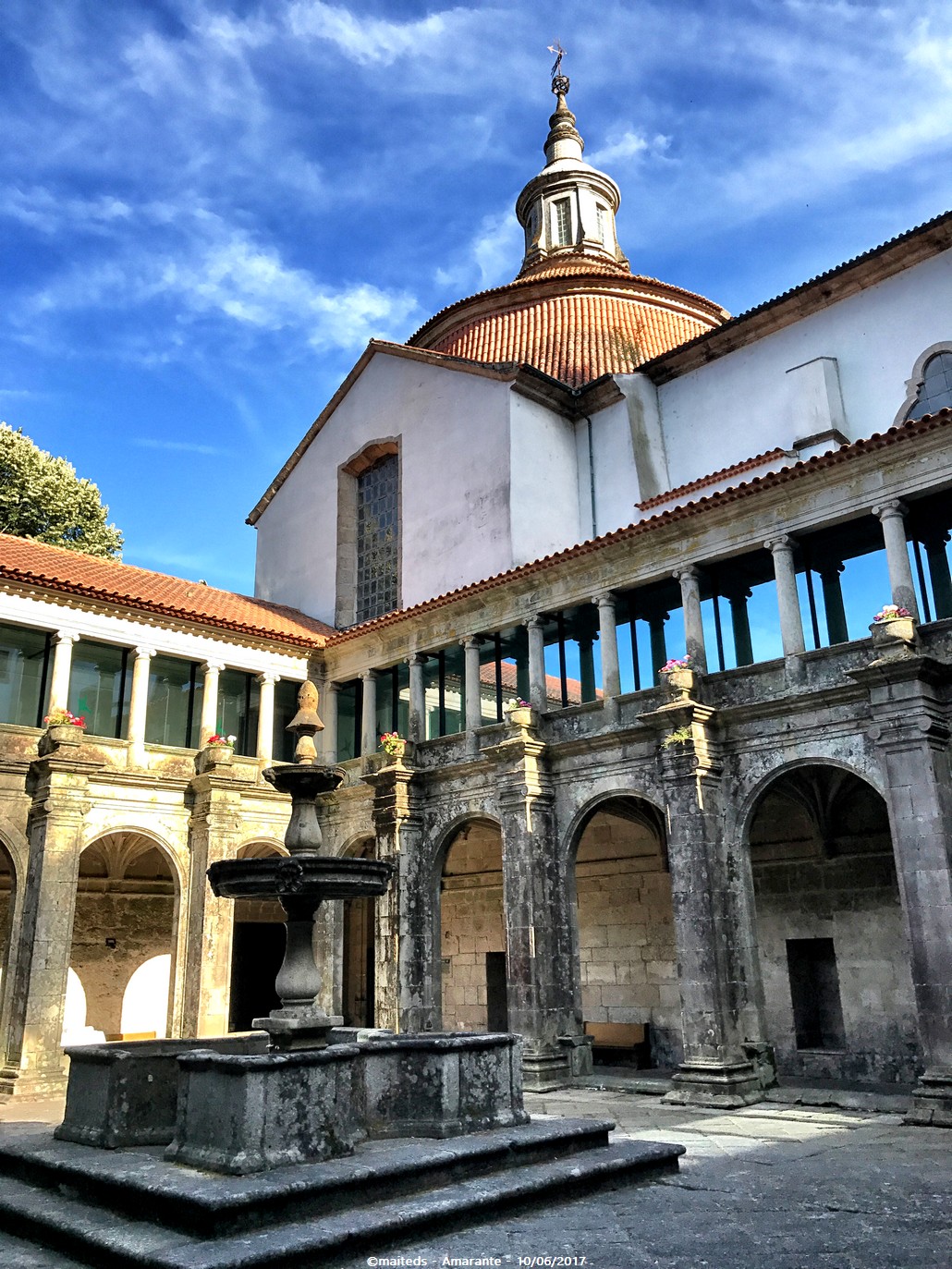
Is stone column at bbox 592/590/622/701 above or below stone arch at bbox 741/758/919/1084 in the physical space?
above

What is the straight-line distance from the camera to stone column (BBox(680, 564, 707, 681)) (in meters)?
16.6

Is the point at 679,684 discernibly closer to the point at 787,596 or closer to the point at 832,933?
the point at 787,596

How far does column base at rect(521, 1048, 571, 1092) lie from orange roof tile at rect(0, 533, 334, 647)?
34.2 feet

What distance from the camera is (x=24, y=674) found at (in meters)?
19.3

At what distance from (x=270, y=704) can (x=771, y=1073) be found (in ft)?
41.0

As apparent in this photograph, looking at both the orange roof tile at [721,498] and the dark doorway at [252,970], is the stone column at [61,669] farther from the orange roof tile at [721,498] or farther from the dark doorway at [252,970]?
the dark doorway at [252,970]

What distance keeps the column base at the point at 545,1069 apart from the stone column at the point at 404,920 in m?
3.00

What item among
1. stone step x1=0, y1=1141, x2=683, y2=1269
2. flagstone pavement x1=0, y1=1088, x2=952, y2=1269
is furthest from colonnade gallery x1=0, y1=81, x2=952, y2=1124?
stone step x1=0, y1=1141, x2=683, y2=1269

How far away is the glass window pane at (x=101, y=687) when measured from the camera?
20.0 m

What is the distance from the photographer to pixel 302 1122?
301 inches

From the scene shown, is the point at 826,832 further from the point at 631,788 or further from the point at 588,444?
the point at 588,444

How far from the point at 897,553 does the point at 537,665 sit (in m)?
6.83

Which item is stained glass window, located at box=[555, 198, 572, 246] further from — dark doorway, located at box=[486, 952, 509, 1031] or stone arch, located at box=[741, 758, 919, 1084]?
dark doorway, located at box=[486, 952, 509, 1031]

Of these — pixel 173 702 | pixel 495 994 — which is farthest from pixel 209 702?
pixel 495 994
